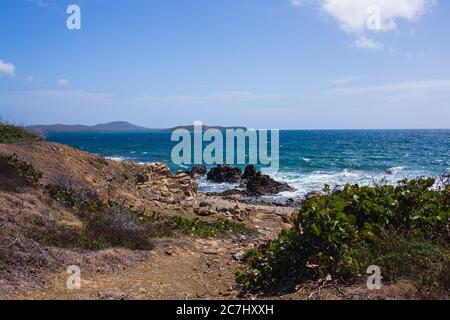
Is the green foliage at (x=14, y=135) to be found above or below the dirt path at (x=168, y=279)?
above

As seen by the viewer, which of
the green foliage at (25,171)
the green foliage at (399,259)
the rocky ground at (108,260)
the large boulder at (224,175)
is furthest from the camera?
the large boulder at (224,175)

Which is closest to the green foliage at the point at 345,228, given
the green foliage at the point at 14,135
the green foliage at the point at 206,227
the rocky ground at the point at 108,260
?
the rocky ground at the point at 108,260

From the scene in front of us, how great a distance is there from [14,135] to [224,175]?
22302mm

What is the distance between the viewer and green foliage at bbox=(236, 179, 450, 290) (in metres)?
6.54

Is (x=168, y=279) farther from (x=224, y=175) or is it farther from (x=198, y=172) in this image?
(x=198, y=172)

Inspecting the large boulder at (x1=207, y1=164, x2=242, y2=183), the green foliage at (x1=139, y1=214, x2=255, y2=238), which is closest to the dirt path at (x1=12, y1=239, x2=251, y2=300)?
the green foliage at (x1=139, y1=214, x2=255, y2=238)

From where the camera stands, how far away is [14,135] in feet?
60.9

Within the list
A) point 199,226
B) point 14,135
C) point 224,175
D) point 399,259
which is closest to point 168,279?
point 399,259

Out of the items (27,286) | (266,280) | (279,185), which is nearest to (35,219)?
(27,286)

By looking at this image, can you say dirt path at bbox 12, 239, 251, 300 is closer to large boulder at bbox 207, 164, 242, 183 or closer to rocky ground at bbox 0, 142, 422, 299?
rocky ground at bbox 0, 142, 422, 299

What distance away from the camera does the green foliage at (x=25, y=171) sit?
475 inches

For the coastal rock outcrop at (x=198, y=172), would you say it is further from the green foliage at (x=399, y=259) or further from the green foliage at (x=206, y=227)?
the green foliage at (x=399, y=259)

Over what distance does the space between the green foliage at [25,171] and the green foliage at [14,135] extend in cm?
518
